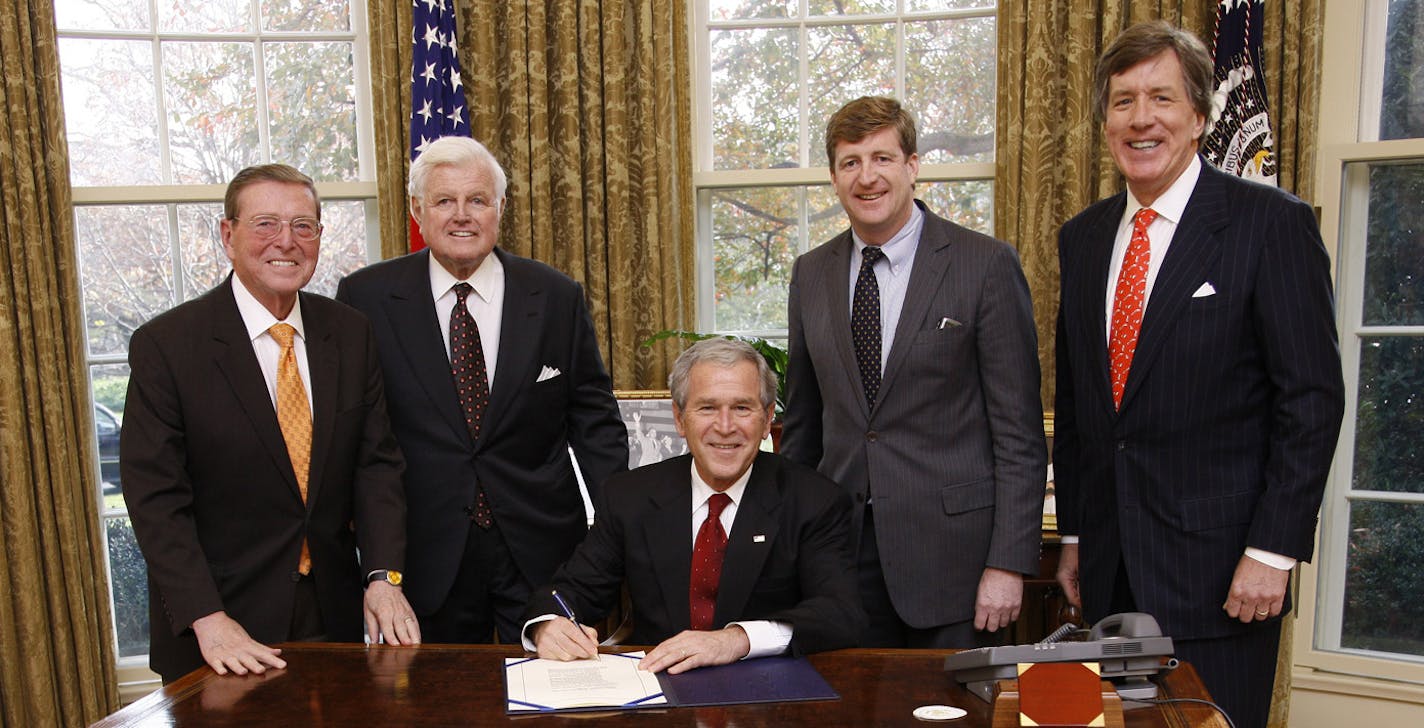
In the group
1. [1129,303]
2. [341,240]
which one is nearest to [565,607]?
[1129,303]

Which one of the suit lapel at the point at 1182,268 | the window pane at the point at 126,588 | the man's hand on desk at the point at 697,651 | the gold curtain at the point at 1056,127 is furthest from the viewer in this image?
the window pane at the point at 126,588

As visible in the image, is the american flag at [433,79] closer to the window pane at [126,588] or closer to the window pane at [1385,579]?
the window pane at [126,588]

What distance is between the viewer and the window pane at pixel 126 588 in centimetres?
412

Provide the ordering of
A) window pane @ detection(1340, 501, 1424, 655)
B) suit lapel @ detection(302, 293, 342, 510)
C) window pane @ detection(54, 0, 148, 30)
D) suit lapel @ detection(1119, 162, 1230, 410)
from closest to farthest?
suit lapel @ detection(1119, 162, 1230, 410), suit lapel @ detection(302, 293, 342, 510), window pane @ detection(1340, 501, 1424, 655), window pane @ detection(54, 0, 148, 30)

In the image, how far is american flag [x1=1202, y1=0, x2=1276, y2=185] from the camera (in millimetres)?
3361

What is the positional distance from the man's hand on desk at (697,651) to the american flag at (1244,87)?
2.52 meters

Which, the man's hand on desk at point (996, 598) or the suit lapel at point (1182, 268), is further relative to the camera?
the man's hand on desk at point (996, 598)

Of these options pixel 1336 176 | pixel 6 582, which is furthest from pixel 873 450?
pixel 6 582

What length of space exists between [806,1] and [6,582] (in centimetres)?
356

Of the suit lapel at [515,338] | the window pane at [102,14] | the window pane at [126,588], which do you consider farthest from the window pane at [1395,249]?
the window pane at [126,588]

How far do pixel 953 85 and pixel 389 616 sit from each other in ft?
9.27

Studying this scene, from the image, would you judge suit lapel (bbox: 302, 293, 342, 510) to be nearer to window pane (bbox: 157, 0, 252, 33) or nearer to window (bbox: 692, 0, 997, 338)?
window (bbox: 692, 0, 997, 338)

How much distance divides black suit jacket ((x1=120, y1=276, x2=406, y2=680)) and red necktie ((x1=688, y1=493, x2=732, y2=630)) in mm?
615

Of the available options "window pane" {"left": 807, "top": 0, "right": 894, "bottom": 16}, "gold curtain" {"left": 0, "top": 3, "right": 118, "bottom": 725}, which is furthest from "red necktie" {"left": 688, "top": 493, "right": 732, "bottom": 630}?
"gold curtain" {"left": 0, "top": 3, "right": 118, "bottom": 725}
